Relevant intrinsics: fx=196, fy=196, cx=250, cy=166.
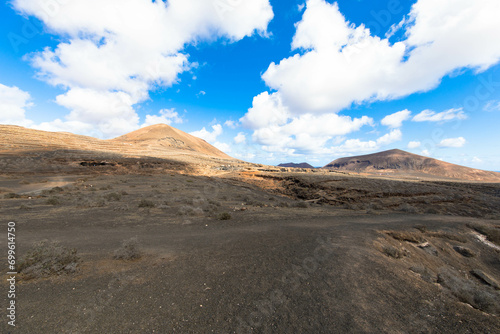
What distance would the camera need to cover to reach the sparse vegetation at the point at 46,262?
4.84 metres

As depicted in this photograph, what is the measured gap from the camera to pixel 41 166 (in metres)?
32.5

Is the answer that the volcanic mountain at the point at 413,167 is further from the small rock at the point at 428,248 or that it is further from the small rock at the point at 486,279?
the small rock at the point at 486,279

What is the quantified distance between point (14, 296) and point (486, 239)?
1975cm

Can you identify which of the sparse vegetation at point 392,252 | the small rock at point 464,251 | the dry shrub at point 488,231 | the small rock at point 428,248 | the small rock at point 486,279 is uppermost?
the sparse vegetation at point 392,252

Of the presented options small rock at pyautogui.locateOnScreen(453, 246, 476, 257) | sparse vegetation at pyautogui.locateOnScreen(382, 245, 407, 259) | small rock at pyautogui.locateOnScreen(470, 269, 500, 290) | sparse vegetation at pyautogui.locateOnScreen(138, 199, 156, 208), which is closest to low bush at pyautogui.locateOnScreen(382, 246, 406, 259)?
sparse vegetation at pyautogui.locateOnScreen(382, 245, 407, 259)

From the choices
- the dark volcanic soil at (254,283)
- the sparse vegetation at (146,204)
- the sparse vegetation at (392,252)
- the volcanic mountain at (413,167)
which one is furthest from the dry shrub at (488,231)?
the volcanic mountain at (413,167)

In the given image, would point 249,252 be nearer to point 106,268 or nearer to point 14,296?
point 106,268

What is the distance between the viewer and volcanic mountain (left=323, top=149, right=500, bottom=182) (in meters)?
95.4

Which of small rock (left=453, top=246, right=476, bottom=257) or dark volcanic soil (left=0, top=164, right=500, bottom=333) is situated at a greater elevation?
dark volcanic soil (left=0, top=164, right=500, bottom=333)

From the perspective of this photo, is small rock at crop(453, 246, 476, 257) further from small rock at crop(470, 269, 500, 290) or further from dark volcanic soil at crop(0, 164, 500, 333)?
small rock at crop(470, 269, 500, 290)

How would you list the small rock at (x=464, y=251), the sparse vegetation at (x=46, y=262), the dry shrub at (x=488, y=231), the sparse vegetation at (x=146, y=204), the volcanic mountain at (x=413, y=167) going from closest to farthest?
the sparse vegetation at (x=46, y=262), the small rock at (x=464, y=251), the dry shrub at (x=488, y=231), the sparse vegetation at (x=146, y=204), the volcanic mountain at (x=413, y=167)

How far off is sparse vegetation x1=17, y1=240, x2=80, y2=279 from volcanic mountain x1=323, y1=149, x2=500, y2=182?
403ft

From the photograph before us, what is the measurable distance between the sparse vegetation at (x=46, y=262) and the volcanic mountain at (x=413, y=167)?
123 m

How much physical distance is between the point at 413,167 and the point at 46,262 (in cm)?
15535
